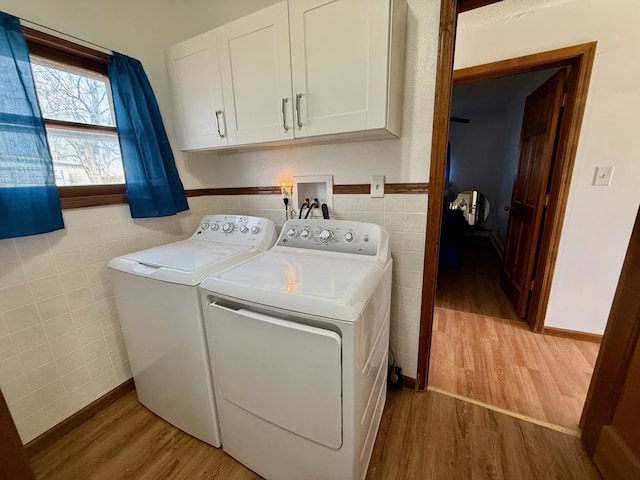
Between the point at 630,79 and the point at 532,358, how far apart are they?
6.25ft

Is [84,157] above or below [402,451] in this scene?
above

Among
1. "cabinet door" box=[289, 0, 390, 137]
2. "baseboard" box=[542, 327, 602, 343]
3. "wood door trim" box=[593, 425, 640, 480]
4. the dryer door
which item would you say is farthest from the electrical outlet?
"baseboard" box=[542, 327, 602, 343]

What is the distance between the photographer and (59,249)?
1.31m

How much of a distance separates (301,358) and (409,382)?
3.61ft

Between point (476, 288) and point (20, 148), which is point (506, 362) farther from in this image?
point (20, 148)

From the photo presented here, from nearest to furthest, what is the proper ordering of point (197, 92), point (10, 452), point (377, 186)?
point (10, 452) < point (377, 186) < point (197, 92)

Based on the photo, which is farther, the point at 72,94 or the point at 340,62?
the point at 72,94

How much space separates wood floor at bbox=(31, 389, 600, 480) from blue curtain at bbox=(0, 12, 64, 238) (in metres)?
1.12

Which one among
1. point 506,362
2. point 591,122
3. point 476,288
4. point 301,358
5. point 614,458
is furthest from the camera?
point 476,288

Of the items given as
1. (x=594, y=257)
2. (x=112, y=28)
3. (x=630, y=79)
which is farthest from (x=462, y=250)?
(x=112, y=28)

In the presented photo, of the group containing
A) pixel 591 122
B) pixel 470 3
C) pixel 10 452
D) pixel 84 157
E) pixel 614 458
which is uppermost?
Answer: pixel 470 3

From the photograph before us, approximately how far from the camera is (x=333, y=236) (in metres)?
1.37

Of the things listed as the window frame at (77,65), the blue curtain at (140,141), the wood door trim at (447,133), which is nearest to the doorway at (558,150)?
the wood door trim at (447,133)

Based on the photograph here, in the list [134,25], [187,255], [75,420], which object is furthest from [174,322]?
[134,25]
